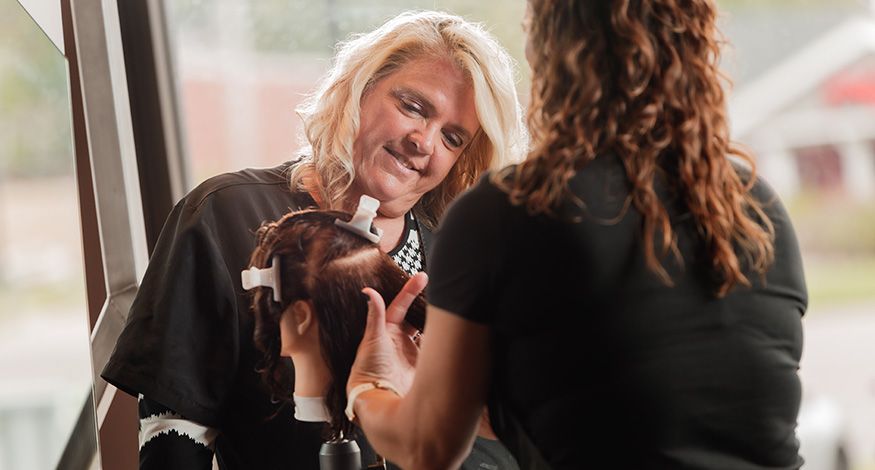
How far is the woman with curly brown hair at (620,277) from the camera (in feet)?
3.78

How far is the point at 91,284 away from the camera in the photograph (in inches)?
85.8

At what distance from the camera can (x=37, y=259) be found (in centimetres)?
176

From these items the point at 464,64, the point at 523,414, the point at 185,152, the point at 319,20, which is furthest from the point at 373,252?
the point at 319,20

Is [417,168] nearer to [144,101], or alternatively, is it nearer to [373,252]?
[373,252]

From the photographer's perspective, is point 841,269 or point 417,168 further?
point 841,269

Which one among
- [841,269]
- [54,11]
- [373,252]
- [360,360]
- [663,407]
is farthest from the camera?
[841,269]

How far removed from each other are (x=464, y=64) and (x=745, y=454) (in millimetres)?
781

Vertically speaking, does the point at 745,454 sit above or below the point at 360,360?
below

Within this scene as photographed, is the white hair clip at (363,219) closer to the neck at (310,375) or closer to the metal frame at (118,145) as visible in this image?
the neck at (310,375)

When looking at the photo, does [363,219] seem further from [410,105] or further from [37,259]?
[37,259]

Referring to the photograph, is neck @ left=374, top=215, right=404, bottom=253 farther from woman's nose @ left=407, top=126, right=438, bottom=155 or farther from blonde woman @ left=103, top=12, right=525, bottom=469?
woman's nose @ left=407, top=126, right=438, bottom=155

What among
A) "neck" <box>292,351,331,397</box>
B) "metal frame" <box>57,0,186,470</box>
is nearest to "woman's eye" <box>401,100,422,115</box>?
"neck" <box>292,351,331,397</box>

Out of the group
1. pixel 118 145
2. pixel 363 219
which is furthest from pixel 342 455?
pixel 118 145

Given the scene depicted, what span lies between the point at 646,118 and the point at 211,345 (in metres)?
0.80
